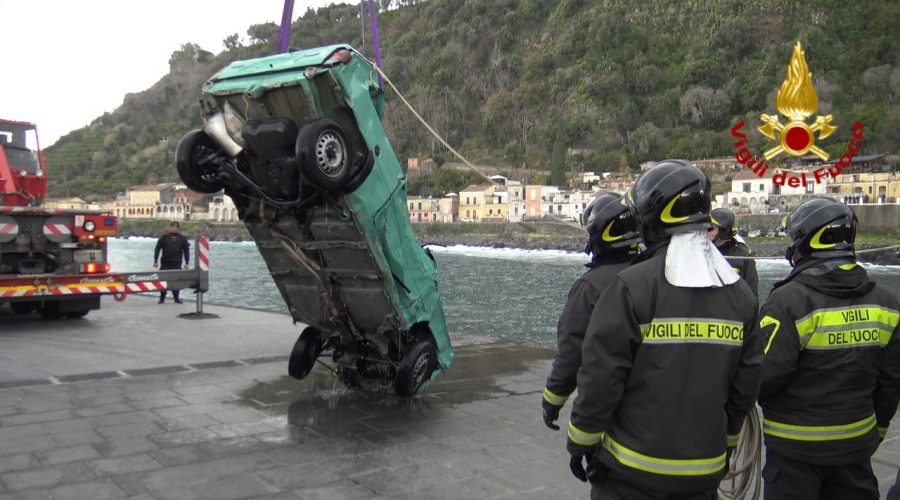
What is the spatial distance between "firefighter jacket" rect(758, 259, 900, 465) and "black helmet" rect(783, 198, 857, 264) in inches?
5.1

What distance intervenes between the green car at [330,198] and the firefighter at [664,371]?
347cm

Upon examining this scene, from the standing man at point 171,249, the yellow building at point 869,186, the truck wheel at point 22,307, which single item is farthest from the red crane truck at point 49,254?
the yellow building at point 869,186

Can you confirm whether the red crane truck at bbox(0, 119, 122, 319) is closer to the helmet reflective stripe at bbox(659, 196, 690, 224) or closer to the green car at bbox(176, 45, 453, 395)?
the green car at bbox(176, 45, 453, 395)

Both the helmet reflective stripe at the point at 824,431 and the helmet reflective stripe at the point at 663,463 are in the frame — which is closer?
the helmet reflective stripe at the point at 663,463

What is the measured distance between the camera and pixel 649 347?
8.80ft

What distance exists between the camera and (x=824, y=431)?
3373mm

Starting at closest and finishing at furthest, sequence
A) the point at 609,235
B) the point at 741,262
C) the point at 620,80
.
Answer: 1. the point at 609,235
2. the point at 741,262
3. the point at 620,80

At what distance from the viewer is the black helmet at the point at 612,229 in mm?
4230

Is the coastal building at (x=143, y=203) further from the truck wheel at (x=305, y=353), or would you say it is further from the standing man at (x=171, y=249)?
the truck wheel at (x=305, y=353)

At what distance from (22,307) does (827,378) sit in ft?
44.8

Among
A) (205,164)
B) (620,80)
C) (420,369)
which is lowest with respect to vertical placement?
(420,369)

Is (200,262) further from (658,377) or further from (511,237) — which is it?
(511,237)

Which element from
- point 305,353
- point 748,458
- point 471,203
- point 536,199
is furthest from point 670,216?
point 471,203

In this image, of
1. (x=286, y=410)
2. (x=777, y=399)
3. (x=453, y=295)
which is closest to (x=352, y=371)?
(x=286, y=410)
